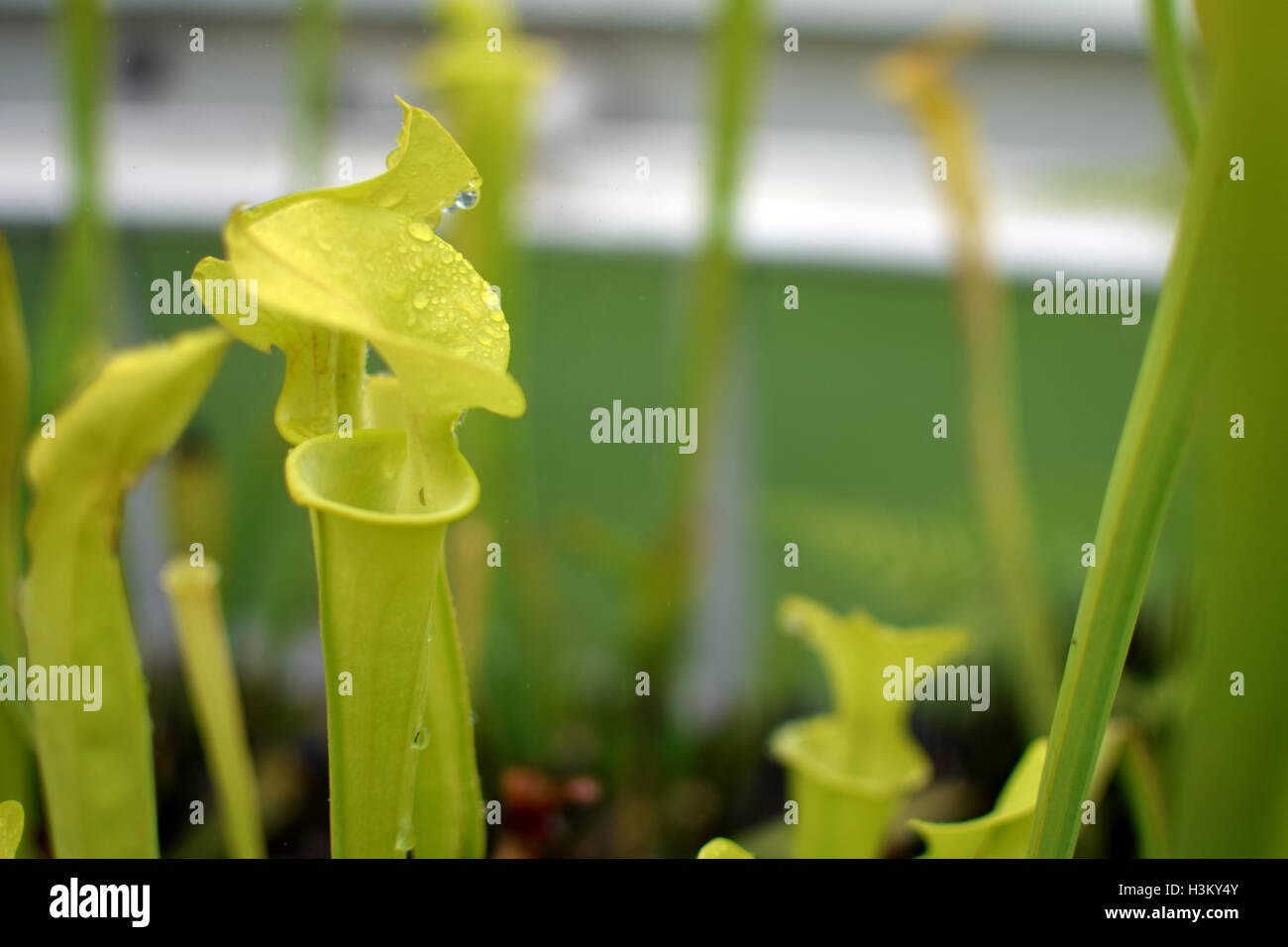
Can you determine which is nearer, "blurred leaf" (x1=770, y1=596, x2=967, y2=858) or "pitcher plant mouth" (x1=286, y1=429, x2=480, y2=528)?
"pitcher plant mouth" (x1=286, y1=429, x2=480, y2=528)

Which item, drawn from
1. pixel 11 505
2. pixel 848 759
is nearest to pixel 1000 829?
pixel 848 759

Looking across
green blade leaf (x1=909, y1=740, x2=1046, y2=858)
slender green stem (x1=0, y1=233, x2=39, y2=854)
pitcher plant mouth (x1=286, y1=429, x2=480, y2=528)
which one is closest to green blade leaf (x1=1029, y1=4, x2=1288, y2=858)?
green blade leaf (x1=909, y1=740, x2=1046, y2=858)

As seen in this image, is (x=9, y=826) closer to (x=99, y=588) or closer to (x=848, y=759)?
(x=99, y=588)

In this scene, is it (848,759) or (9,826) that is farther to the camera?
(848,759)

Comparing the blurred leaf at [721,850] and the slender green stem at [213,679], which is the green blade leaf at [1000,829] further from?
the slender green stem at [213,679]

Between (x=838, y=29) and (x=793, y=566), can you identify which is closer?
(x=793, y=566)

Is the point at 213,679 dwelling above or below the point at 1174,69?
below

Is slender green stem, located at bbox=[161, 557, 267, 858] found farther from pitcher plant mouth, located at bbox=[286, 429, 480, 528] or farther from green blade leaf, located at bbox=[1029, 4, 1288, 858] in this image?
green blade leaf, located at bbox=[1029, 4, 1288, 858]

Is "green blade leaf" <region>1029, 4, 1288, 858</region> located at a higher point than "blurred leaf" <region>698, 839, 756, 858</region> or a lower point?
higher

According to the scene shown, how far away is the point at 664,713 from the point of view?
0.73m

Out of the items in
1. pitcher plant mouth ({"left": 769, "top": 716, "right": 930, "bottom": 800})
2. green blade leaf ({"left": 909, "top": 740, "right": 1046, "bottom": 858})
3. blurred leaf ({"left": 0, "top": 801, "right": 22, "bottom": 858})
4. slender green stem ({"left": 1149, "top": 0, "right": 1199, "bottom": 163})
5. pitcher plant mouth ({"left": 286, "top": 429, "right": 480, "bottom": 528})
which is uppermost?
slender green stem ({"left": 1149, "top": 0, "right": 1199, "bottom": 163})
